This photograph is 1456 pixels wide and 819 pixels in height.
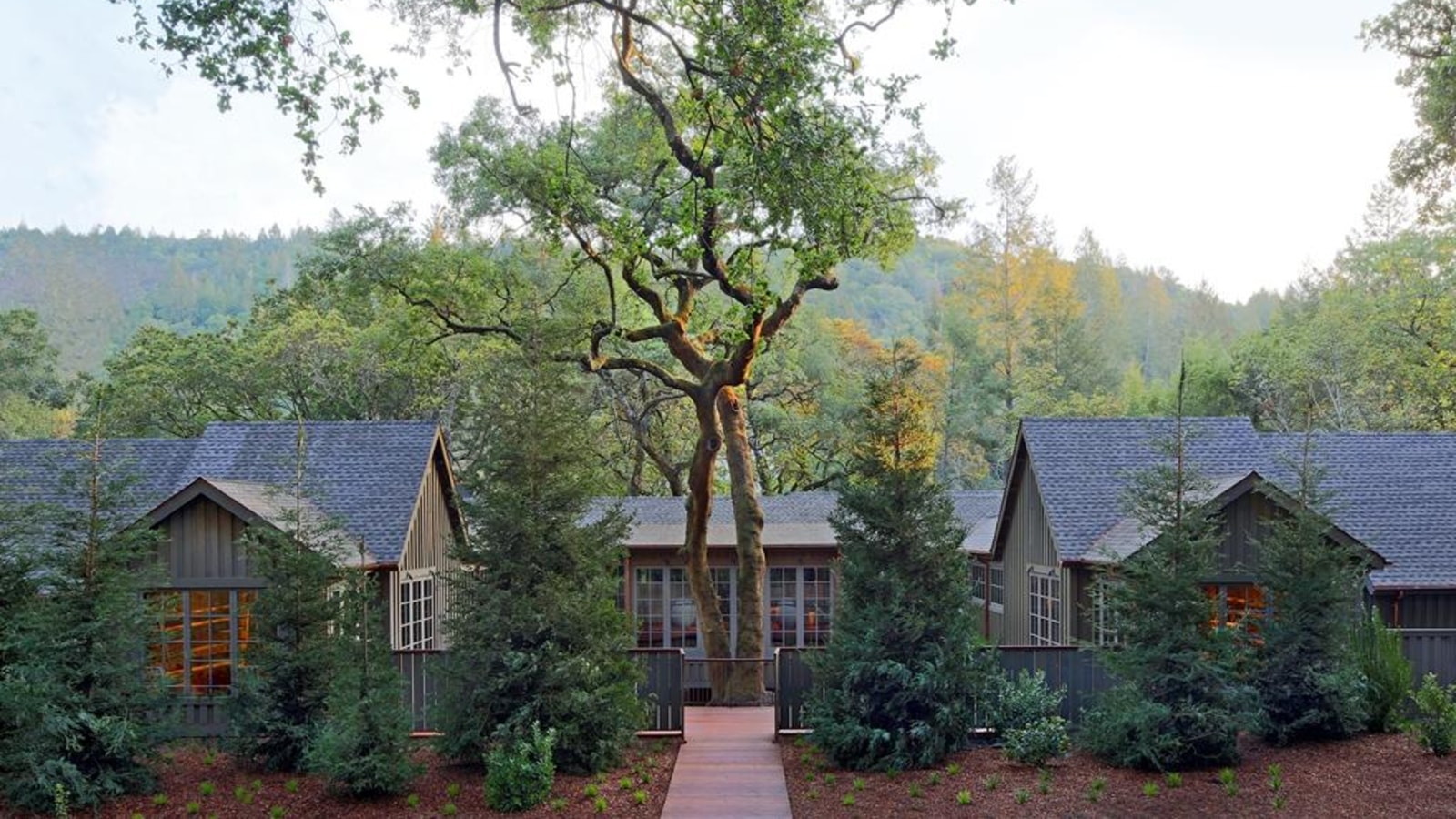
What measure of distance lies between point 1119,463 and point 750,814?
11.2m

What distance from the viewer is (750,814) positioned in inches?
432

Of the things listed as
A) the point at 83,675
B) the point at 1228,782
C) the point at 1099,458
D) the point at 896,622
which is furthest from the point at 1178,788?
the point at 83,675

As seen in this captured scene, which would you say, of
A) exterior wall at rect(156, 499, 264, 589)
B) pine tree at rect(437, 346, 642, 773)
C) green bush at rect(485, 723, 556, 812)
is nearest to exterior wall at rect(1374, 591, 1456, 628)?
pine tree at rect(437, 346, 642, 773)

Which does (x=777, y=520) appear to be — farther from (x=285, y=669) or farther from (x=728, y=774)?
(x=285, y=669)

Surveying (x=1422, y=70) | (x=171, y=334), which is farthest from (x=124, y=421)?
(x=1422, y=70)

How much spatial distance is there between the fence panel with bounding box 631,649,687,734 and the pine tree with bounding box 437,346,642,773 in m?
1.51

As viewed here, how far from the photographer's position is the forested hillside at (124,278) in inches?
2172

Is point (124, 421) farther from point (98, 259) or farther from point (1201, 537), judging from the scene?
point (98, 259)

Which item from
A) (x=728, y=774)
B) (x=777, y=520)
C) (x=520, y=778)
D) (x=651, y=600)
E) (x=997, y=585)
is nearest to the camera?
(x=520, y=778)

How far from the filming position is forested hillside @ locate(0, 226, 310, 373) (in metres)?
55.2

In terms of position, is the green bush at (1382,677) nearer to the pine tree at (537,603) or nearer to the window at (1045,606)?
the window at (1045,606)

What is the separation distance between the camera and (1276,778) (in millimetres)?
11281

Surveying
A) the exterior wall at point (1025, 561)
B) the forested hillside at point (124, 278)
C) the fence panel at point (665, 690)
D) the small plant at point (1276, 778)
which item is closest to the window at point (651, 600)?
the exterior wall at point (1025, 561)

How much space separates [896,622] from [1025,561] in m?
9.17
